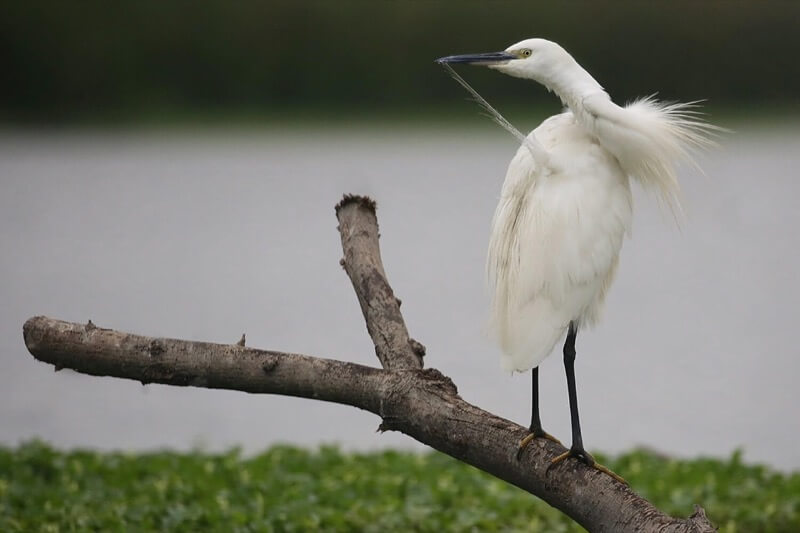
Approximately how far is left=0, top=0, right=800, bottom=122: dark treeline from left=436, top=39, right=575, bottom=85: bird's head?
37.9 ft

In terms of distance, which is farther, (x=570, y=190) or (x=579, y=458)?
(x=570, y=190)

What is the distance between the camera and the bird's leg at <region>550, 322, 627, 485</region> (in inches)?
85.8

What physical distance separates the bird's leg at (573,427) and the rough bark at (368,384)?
0.02 m

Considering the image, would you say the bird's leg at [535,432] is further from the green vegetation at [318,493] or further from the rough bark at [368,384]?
the green vegetation at [318,493]

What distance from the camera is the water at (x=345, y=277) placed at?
240 inches

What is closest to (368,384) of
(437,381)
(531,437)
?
(437,381)

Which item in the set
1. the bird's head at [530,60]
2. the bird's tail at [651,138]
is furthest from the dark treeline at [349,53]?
the bird's head at [530,60]

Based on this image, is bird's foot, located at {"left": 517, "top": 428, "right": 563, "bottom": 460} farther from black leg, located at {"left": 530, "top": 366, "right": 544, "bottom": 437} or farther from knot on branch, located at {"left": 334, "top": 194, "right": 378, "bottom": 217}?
knot on branch, located at {"left": 334, "top": 194, "right": 378, "bottom": 217}

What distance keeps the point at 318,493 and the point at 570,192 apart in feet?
4.94

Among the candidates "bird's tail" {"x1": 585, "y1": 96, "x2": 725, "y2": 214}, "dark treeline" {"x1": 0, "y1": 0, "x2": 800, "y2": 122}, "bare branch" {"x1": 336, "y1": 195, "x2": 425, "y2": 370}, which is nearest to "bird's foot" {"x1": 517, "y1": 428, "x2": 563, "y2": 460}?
"bare branch" {"x1": 336, "y1": 195, "x2": 425, "y2": 370}

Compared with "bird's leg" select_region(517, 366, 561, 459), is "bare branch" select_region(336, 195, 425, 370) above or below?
above

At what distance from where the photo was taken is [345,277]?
933 centimetres

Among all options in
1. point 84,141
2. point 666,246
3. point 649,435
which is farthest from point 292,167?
point 649,435

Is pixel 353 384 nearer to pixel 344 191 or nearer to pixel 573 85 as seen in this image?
pixel 573 85
